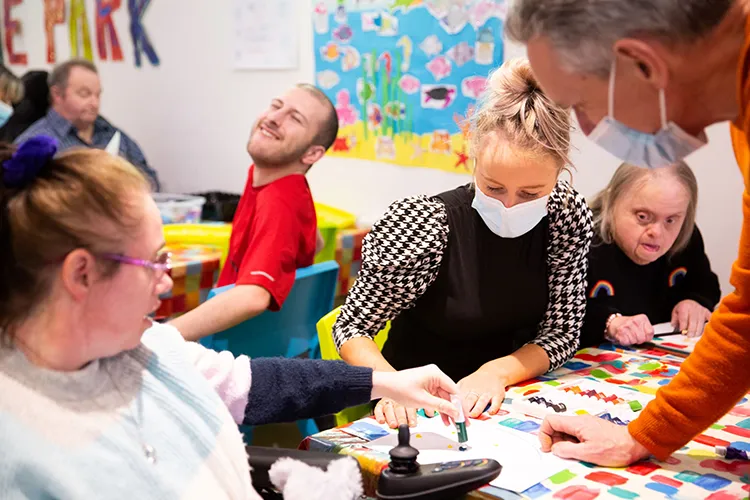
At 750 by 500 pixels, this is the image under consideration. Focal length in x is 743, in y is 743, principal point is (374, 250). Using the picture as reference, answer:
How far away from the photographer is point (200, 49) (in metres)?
4.05

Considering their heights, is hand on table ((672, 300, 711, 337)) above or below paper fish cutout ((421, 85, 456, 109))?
below

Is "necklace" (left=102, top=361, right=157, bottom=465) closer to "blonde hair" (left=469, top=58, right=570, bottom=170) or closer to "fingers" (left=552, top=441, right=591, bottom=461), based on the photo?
"fingers" (left=552, top=441, right=591, bottom=461)

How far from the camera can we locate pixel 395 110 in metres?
3.20

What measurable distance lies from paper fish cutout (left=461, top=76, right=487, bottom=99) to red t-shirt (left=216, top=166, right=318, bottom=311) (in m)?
0.93

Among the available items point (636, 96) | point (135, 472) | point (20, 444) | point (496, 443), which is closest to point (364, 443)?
point (496, 443)

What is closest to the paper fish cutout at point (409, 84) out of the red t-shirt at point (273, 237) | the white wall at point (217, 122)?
the white wall at point (217, 122)

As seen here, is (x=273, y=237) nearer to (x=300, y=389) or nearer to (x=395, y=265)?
(x=395, y=265)

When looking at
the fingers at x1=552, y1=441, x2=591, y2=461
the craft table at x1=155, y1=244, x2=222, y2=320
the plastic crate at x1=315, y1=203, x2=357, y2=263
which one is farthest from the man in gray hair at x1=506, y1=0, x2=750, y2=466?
the plastic crate at x1=315, y1=203, x2=357, y2=263

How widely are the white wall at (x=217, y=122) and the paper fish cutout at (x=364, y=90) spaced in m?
0.29

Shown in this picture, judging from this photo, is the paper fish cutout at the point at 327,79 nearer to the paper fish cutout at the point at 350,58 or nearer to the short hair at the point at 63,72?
the paper fish cutout at the point at 350,58

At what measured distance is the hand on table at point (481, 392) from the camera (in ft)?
4.38

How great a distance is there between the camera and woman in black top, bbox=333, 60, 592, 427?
1.51m

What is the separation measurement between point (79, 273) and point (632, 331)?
4.37 feet

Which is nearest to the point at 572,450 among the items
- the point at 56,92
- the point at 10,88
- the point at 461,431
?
the point at 461,431
